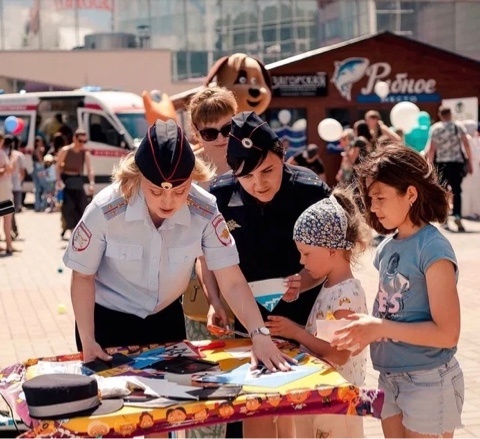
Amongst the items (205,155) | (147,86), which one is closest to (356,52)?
(147,86)

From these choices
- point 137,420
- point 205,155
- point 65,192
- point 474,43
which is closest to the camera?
point 137,420

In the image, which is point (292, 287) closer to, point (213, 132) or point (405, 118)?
point (213, 132)

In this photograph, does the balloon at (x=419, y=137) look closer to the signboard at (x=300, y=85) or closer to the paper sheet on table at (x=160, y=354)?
the signboard at (x=300, y=85)

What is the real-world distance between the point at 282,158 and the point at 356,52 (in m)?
19.4

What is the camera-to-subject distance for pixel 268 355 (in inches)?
130

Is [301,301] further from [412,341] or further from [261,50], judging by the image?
[261,50]

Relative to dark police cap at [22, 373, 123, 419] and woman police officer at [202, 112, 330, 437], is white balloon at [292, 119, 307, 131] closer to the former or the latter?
woman police officer at [202, 112, 330, 437]

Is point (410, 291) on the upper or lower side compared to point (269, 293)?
upper

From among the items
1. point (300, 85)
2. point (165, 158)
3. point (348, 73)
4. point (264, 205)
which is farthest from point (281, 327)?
point (348, 73)

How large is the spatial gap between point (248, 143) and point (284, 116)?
1795 centimetres

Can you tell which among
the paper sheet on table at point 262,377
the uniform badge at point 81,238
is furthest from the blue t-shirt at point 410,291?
the uniform badge at point 81,238

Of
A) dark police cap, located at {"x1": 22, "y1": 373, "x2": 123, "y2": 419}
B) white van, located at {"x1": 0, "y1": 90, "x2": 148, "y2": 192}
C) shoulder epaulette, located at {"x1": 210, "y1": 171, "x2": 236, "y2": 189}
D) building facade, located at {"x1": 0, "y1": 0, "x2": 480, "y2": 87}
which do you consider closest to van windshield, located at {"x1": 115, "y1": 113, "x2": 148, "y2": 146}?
white van, located at {"x1": 0, "y1": 90, "x2": 148, "y2": 192}

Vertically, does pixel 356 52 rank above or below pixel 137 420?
above

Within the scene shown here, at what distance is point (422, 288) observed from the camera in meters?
3.35
